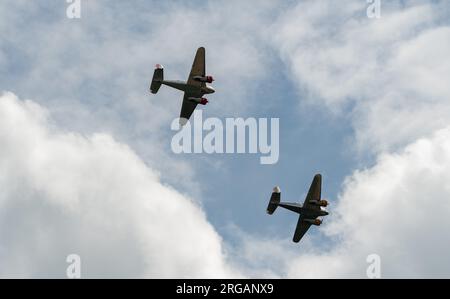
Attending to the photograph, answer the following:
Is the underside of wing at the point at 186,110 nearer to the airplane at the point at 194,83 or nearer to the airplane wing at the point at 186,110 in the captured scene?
the airplane wing at the point at 186,110

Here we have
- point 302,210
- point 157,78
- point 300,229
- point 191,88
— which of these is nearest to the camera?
point 157,78

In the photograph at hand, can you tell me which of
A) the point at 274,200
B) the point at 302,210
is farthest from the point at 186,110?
the point at 302,210

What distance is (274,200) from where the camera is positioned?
125625mm

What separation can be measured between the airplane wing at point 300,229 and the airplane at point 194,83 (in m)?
33.8

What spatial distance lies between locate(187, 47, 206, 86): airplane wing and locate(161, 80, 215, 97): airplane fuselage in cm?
101

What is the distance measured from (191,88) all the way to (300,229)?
40.8m

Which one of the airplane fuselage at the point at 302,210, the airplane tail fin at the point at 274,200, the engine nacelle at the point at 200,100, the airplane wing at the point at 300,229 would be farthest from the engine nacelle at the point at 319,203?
the engine nacelle at the point at 200,100

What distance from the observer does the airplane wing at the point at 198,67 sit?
11244 centimetres

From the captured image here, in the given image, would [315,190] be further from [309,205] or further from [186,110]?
[186,110]

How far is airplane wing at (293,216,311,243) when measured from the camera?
130m

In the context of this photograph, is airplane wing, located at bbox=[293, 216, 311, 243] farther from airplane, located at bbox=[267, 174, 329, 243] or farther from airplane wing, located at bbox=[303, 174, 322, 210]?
airplane wing, located at bbox=[303, 174, 322, 210]
